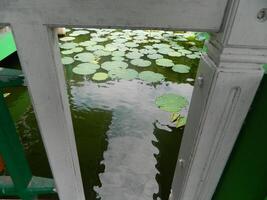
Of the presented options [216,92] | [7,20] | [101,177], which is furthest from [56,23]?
[101,177]

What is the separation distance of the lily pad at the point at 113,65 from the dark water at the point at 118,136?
24 centimetres

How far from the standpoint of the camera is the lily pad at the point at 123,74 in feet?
6.54

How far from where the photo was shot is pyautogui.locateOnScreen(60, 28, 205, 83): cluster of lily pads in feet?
6.79

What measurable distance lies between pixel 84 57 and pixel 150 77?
780 mm

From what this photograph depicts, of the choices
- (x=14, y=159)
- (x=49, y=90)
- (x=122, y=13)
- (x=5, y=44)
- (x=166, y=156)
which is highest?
(x=122, y=13)

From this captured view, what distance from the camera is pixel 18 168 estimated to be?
631 millimetres

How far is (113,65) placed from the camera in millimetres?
2180

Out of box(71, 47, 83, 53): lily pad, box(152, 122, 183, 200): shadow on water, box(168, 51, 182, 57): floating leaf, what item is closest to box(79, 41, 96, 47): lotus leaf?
box(71, 47, 83, 53): lily pad

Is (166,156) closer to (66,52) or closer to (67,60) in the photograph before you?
(67,60)

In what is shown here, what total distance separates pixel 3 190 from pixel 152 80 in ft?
4.88

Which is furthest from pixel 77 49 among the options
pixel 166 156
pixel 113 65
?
pixel 166 156

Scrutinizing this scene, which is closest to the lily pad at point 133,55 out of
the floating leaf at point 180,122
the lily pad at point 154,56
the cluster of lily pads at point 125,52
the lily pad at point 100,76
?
the cluster of lily pads at point 125,52

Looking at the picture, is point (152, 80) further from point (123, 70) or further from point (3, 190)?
point (3, 190)

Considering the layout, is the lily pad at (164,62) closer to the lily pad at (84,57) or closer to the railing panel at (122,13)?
the lily pad at (84,57)
